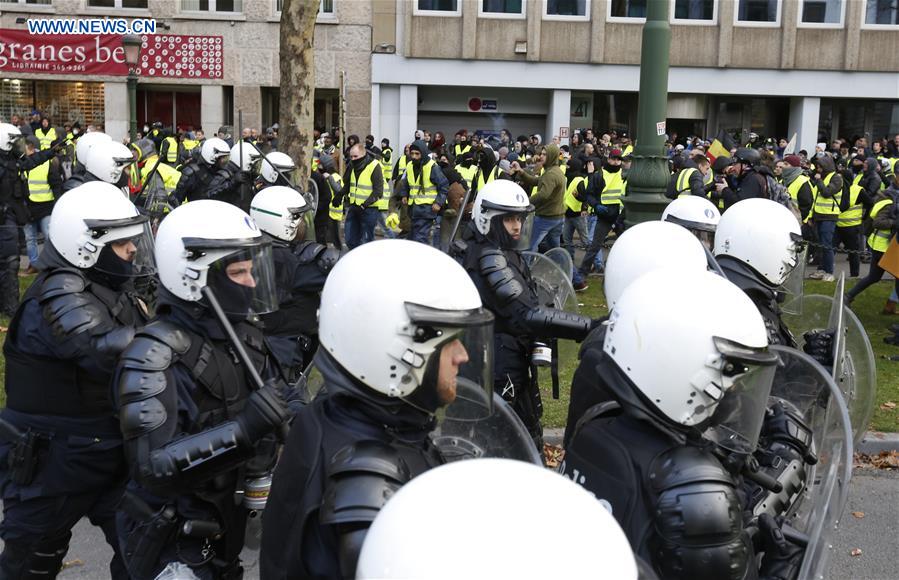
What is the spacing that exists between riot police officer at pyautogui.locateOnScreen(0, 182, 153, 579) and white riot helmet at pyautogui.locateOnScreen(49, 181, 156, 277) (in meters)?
0.13

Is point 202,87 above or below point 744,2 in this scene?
below

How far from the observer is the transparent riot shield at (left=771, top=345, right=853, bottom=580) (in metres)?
2.29

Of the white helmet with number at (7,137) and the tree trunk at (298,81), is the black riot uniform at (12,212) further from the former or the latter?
the tree trunk at (298,81)

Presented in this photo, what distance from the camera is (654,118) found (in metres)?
9.20

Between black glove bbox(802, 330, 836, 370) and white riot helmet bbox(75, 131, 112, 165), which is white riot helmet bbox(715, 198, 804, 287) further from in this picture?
white riot helmet bbox(75, 131, 112, 165)

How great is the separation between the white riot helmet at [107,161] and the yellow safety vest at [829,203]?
9651 millimetres

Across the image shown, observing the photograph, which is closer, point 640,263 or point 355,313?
point 355,313

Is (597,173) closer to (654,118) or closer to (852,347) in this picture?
(654,118)

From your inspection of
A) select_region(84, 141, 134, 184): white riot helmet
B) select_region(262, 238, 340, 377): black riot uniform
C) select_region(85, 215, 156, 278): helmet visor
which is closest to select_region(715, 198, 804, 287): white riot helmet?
select_region(262, 238, 340, 377): black riot uniform

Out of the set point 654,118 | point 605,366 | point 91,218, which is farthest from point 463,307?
point 654,118

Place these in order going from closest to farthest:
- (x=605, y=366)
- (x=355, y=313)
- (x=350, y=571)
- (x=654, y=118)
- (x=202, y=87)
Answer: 1. (x=350, y=571)
2. (x=355, y=313)
3. (x=605, y=366)
4. (x=654, y=118)
5. (x=202, y=87)

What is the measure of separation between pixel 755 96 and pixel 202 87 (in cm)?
1598

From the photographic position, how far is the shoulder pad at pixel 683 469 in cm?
234

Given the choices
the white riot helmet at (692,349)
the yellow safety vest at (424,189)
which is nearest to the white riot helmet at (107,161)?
the yellow safety vest at (424,189)
